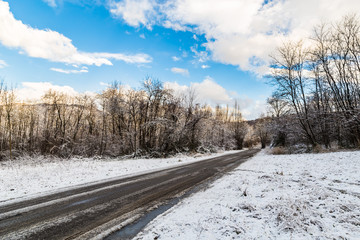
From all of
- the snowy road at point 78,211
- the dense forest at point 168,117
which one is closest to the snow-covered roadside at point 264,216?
the snowy road at point 78,211

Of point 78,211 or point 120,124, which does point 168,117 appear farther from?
point 78,211

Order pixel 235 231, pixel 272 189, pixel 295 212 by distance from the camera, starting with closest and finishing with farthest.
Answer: pixel 235 231 → pixel 295 212 → pixel 272 189

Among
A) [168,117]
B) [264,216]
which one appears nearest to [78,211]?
[264,216]

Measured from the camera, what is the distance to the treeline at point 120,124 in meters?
24.2

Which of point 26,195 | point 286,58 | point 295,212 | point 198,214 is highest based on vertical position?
point 286,58

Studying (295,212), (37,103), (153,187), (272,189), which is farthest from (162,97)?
(37,103)

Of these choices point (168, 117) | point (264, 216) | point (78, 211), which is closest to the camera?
point (264, 216)

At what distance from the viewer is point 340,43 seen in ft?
61.4

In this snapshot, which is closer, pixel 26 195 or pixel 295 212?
pixel 295 212

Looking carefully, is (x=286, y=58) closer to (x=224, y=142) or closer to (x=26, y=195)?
(x=224, y=142)

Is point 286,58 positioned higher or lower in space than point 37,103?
higher

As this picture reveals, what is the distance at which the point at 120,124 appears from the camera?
28688 millimetres

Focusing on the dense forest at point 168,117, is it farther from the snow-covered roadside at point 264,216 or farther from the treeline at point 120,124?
the snow-covered roadside at point 264,216

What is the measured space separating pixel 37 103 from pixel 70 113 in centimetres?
677
